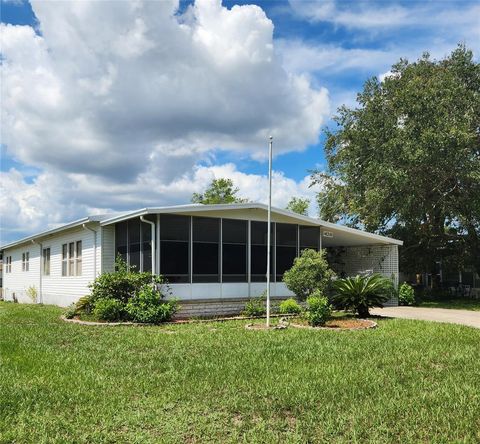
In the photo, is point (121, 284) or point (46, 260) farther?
point (46, 260)

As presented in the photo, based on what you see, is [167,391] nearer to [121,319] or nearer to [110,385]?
[110,385]

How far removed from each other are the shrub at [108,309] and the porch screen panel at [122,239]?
2.81 meters

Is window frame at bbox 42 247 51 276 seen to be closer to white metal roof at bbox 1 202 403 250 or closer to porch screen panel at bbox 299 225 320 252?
white metal roof at bbox 1 202 403 250

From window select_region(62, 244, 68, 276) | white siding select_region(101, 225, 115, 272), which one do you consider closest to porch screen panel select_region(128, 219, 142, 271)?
white siding select_region(101, 225, 115, 272)

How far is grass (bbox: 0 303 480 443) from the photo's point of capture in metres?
4.38

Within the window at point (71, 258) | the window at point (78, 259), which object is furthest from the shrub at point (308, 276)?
the window at point (71, 258)

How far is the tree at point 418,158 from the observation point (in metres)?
18.6

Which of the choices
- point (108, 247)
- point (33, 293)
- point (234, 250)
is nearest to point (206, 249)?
point (234, 250)

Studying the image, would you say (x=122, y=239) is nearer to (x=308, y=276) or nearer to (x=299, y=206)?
(x=308, y=276)

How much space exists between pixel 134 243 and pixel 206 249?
86.6 inches

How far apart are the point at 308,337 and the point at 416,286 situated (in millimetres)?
18016

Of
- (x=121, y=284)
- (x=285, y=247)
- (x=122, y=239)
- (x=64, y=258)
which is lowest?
(x=121, y=284)

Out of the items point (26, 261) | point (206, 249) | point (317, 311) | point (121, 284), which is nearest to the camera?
point (317, 311)

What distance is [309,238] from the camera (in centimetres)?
1658
